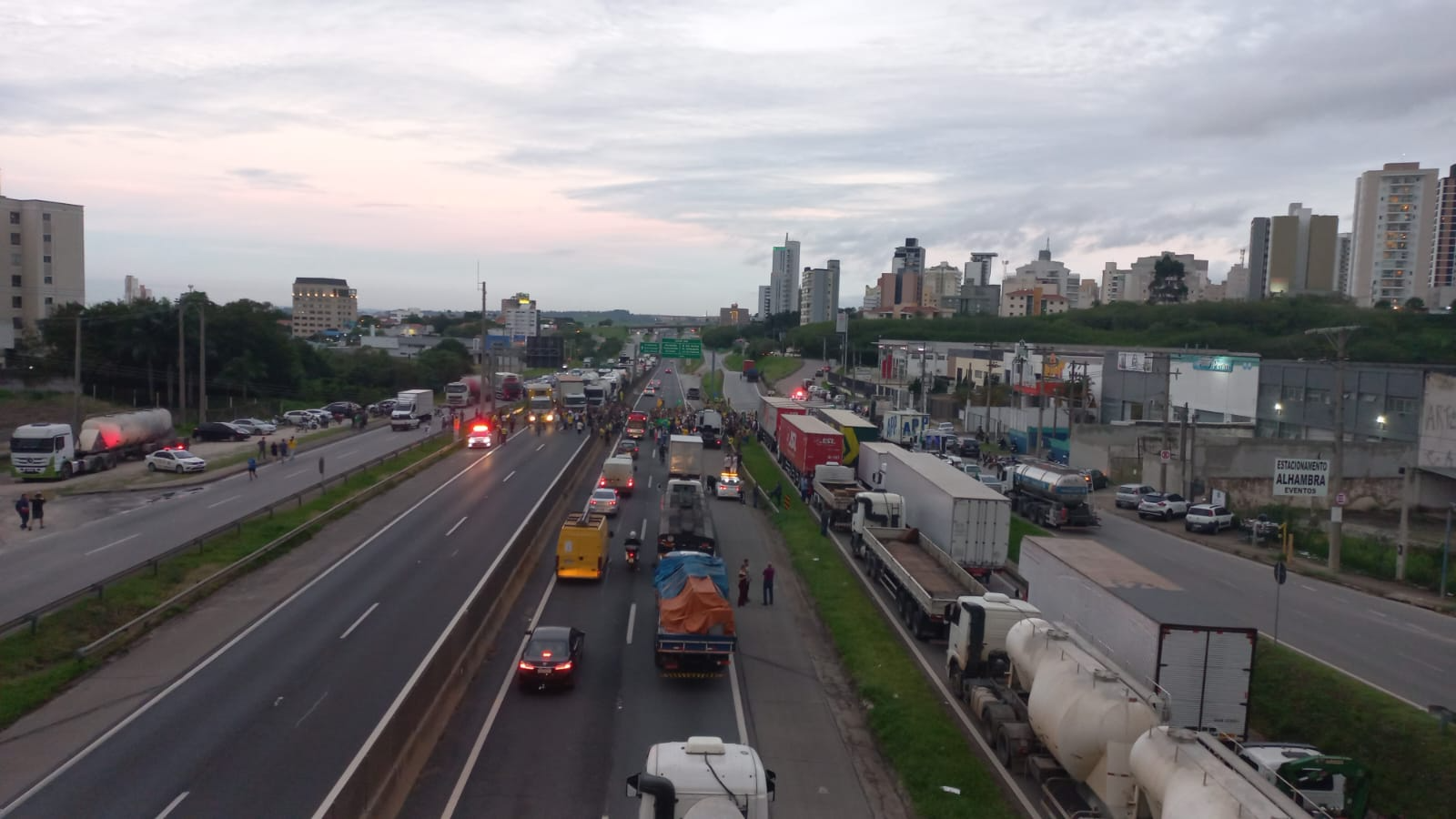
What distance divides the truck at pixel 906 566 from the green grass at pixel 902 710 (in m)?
0.76

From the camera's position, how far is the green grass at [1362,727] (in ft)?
49.4

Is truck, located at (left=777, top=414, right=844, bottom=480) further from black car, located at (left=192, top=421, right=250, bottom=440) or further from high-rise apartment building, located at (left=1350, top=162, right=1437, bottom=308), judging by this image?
high-rise apartment building, located at (left=1350, top=162, right=1437, bottom=308)

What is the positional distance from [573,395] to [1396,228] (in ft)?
475

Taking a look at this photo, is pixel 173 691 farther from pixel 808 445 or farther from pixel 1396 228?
pixel 1396 228

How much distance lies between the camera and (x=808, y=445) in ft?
153

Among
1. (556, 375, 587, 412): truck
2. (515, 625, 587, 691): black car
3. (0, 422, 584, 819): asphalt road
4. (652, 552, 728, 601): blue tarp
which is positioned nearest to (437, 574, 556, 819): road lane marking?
(515, 625, 587, 691): black car

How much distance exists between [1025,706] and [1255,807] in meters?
6.73

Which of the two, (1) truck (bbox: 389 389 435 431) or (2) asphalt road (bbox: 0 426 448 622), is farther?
(1) truck (bbox: 389 389 435 431)

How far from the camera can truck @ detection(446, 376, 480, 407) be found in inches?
3563

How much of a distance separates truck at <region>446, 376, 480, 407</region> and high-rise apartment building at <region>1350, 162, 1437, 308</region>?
136544mm

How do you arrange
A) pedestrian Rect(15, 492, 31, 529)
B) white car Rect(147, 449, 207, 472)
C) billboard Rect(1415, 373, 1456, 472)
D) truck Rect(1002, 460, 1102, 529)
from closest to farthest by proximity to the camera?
pedestrian Rect(15, 492, 31, 529)
truck Rect(1002, 460, 1102, 529)
billboard Rect(1415, 373, 1456, 472)
white car Rect(147, 449, 207, 472)

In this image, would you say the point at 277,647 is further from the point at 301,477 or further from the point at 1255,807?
the point at 301,477

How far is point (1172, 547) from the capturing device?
36562mm

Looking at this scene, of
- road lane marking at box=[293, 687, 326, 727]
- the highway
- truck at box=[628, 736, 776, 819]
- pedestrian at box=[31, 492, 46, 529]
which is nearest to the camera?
truck at box=[628, 736, 776, 819]
